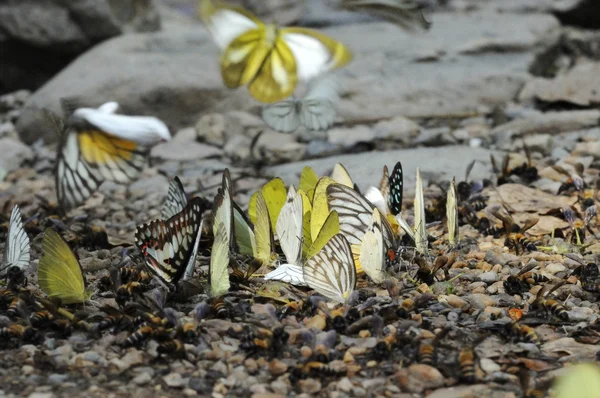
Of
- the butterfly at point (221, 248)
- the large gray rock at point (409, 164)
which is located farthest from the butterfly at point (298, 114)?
the butterfly at point (221, 248)

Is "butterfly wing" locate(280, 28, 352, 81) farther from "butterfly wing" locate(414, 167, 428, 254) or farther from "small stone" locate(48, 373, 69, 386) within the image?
"small stone" locate(48, 373, 69, 386)

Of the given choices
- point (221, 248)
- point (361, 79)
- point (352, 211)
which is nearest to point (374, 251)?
point (352, 211)

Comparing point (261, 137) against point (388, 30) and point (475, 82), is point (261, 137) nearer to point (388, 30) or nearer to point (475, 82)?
point (475, 82)

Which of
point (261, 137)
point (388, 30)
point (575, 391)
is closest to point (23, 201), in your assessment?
point (261, 137)

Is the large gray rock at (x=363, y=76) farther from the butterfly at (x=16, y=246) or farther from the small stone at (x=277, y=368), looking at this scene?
the small stone at (x=277, y=368)

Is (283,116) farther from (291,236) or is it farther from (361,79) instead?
(291,236)

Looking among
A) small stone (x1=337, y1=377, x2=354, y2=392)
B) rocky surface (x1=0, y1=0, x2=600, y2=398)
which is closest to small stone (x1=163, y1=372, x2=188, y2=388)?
rocky surface (x1=0, y1=0, x2=600, y2=398)

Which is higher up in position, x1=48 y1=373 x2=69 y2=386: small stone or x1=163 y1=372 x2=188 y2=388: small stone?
x1=48 y1=373 x2=69 y2=386: small stone
